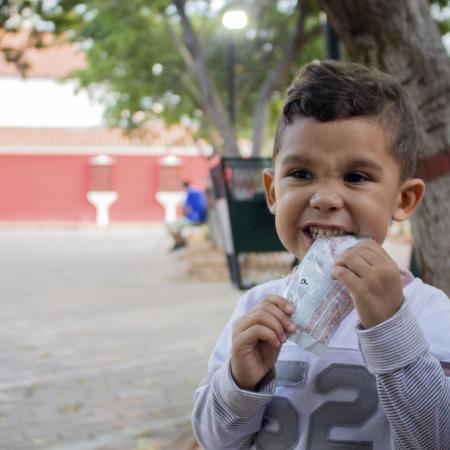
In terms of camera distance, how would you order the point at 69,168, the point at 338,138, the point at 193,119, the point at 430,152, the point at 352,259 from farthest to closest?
the point at 69,168 → the point at 193,119 → the point at 430,152 → the point at 338,138 → the point at 352,259

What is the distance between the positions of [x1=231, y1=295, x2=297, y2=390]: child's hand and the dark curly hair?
1.32 feet

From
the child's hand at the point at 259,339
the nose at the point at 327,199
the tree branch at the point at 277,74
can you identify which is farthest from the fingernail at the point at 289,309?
the tree branch at the point at 277,74

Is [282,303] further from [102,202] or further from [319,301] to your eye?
[102,202]

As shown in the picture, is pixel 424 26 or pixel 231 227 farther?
pixel 231 227

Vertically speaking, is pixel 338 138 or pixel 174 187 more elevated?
pixel 338 138

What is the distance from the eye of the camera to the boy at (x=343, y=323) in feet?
5.08

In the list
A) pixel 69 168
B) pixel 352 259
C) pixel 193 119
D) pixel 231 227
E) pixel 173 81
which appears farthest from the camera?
pixel 69 168

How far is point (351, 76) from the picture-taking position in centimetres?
165

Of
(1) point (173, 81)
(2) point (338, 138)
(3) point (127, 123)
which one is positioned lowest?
(3) point (127, 123)

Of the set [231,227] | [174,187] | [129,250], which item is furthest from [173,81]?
[174,187]

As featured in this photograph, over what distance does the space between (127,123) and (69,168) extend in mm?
15026

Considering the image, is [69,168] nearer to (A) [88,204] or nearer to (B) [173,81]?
(A) [88,204]

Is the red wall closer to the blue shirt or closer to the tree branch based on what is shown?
the blue shirt

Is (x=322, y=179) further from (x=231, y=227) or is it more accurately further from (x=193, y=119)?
(x=193, y=119)
